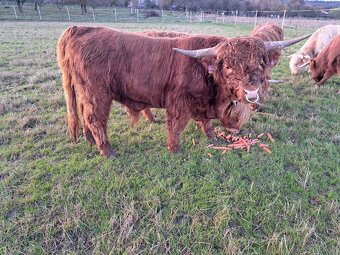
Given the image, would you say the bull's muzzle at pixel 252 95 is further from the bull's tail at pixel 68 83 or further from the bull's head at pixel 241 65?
the bull's tail at pixel 68 83

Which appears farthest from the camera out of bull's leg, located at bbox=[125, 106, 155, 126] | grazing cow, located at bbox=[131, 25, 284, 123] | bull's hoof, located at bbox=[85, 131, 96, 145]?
grazing cow, located at bbox=[131, 25, 284, 123]

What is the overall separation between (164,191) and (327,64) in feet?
18.8

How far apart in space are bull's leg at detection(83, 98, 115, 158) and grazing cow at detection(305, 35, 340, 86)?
550 cm

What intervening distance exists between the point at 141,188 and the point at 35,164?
1.47 m

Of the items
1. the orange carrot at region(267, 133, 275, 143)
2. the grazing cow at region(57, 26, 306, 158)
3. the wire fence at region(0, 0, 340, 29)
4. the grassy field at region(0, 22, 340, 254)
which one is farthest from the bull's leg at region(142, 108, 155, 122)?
the wire fence at region(0, 0, 340, 29)

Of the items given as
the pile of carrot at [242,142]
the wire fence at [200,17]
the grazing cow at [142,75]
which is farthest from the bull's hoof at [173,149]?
the wire fence at [200,17]

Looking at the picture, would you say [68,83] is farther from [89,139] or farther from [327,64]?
[327,64]

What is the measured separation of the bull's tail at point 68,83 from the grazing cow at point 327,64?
5.79 metres

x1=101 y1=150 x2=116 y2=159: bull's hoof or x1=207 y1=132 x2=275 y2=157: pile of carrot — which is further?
x1=207 y1=132 x2=275 y2=157: pile of carrot


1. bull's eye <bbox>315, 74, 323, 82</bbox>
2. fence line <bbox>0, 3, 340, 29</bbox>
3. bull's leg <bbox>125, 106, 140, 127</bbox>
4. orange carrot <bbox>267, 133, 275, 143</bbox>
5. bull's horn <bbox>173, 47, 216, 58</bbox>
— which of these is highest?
bull's horn <bbox>173, 47, 216, 58</bbox>

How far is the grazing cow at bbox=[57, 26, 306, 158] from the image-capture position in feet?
10.6

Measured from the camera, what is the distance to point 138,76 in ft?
10.8

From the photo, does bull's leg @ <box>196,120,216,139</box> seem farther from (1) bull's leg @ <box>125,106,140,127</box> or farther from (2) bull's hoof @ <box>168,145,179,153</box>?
(1) bull's leg @ <box>125,106,140,127</box>

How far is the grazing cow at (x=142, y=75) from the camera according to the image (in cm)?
322
